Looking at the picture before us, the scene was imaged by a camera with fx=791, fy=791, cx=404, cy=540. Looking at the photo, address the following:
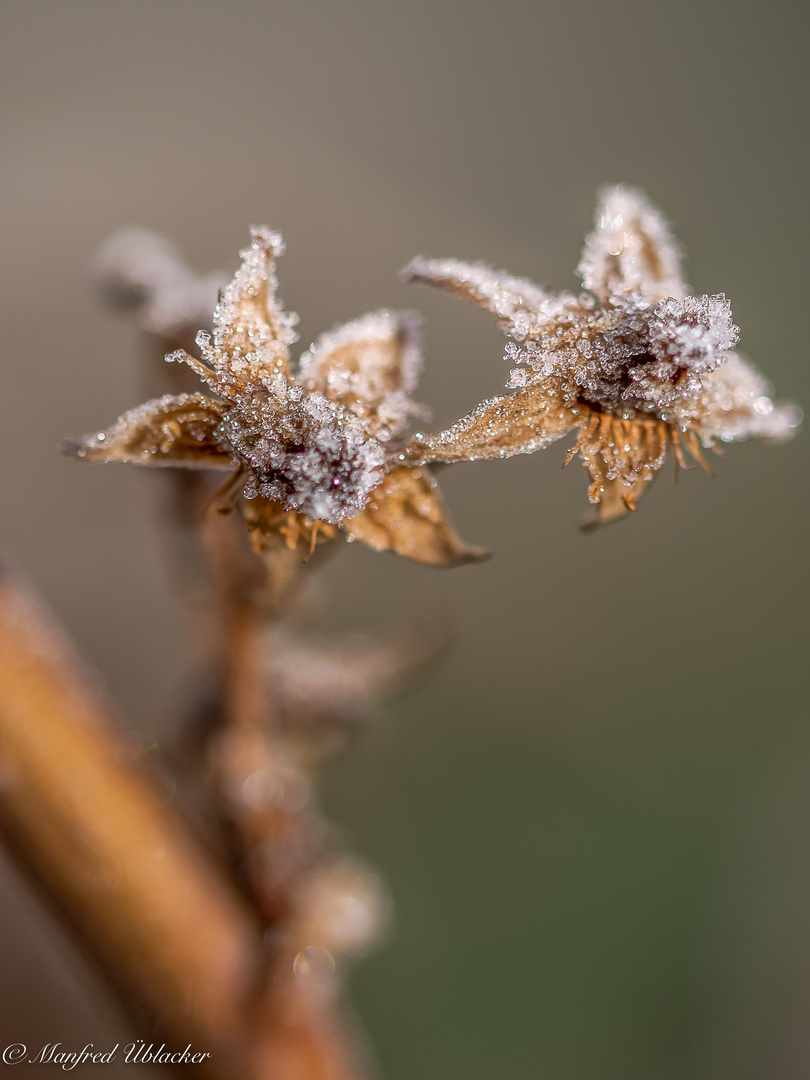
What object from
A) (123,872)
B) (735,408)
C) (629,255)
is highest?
(629,255)

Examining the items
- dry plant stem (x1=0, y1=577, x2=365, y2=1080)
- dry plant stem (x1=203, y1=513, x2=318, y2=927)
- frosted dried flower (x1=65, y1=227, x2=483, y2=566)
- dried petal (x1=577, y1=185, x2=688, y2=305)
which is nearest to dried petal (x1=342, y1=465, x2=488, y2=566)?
frosted dried flower (x1=65, y1=227, x2=483, y2=566)

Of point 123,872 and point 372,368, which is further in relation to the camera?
point 123,872

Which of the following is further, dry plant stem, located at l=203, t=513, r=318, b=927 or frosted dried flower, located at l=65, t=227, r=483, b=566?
dry plant stem, located at l=203, t=513, r=318, b=927

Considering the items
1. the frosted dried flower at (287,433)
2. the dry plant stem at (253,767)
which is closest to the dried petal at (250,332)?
the frosted dried flower at (287,433)

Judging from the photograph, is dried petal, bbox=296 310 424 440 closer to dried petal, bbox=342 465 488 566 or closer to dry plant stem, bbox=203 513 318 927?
dried petal, bbox=342 465 488 566

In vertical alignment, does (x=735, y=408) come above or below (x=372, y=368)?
below

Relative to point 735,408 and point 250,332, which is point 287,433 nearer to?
point 250,332

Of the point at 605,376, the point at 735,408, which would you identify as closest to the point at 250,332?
the point at 605,376
